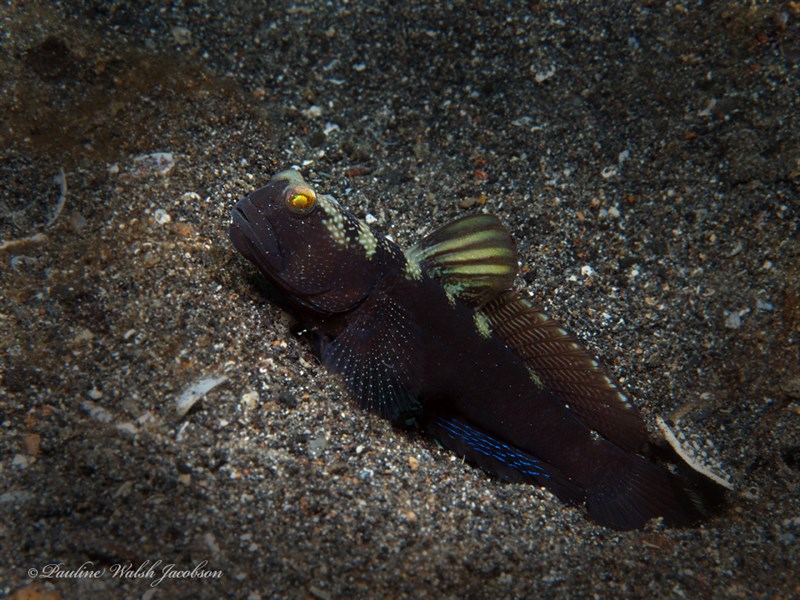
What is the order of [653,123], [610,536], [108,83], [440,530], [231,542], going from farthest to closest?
[653,123] → [108,83] → [610,536] → [440,530] → [231,542]

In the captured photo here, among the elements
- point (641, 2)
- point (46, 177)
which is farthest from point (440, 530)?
point (641, 2)

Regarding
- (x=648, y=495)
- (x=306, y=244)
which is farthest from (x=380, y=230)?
(x=648, y=495)

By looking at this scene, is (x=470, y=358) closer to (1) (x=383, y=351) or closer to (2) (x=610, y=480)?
(1) (x=383, y=351)

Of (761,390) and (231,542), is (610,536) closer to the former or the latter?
(761,390)

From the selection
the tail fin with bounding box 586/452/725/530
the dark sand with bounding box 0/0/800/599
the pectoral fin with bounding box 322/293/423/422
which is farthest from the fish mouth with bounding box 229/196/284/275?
the tail fin with bounding box 586/452/725/530

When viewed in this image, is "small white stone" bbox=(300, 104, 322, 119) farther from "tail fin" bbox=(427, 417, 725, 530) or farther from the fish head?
"tail fin" bbox=(427, 417, 725, 530)

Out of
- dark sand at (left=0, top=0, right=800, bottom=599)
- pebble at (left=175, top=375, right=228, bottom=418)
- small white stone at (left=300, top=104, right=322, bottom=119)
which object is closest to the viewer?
dark sand at (left=0, top=0, right=800, bottom=599)

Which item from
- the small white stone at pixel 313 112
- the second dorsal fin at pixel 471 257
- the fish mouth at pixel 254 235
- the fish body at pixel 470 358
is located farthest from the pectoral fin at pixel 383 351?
the small white stone at pixel 313 112
